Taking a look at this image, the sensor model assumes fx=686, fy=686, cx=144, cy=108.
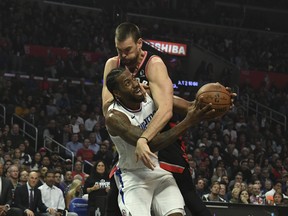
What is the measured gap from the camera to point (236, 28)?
31156 millimetres

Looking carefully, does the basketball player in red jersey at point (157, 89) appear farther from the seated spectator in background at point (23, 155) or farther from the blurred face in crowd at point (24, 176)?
the seated spectator in background at point (23, 155)

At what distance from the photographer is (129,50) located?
597 centimetres

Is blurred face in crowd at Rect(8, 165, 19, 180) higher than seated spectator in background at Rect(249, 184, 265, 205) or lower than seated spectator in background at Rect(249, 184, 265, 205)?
higher

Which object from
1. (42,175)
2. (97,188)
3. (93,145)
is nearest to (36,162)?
(42,175)

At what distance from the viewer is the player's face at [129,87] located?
5652 mm

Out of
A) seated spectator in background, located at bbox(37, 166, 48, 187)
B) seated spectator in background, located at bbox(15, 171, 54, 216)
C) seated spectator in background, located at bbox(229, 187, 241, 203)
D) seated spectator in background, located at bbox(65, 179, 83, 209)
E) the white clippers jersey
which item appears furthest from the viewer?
seated spectator in background, located at bbox(229, 187, 241, 203)

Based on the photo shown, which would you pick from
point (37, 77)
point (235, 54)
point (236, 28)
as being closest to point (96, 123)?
point (37, 77)

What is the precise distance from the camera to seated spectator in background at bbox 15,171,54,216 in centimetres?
1188

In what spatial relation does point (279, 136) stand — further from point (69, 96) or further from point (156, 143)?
point (156, 143)

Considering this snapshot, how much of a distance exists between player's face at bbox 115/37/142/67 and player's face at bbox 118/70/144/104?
0.35m

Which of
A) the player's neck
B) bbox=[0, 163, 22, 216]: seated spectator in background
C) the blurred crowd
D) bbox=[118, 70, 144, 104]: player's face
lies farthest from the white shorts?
the blurred crowd

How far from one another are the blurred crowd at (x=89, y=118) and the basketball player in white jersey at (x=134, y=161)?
21.4ft

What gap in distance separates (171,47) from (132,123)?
58.3 ft

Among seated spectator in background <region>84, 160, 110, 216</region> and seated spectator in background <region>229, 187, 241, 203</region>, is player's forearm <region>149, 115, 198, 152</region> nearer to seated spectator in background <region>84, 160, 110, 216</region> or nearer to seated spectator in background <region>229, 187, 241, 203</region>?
seated spectator in background <region>84, 160, 110, 216</region>
